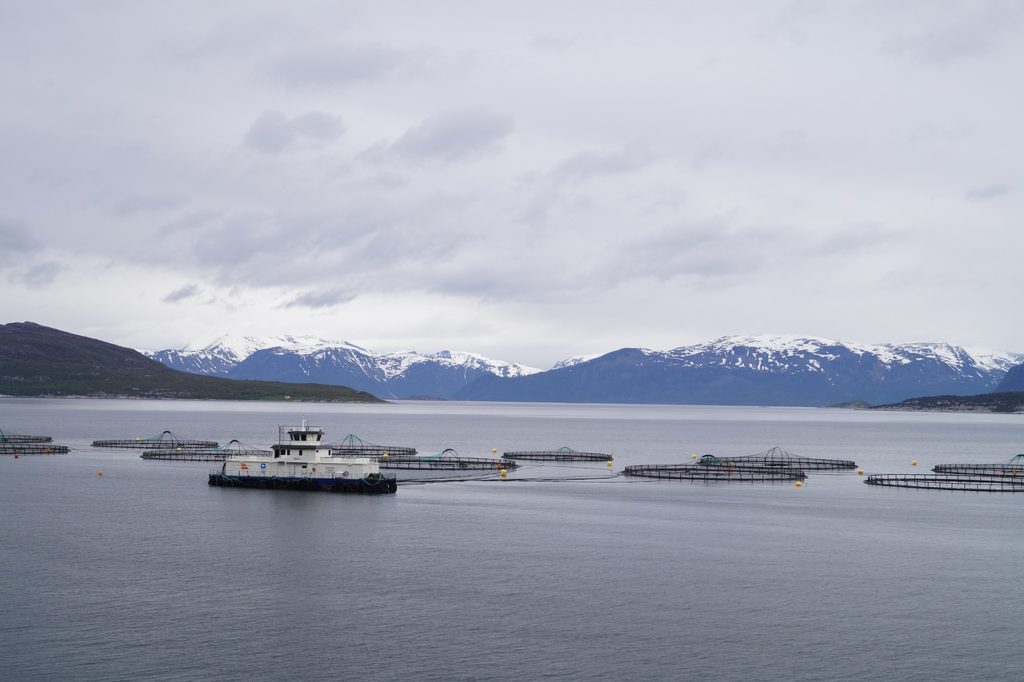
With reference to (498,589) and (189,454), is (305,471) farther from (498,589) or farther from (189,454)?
(498,589)

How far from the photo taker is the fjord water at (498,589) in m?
43.3

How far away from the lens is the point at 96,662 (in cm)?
4159

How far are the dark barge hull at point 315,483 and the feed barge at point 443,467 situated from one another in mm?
21856

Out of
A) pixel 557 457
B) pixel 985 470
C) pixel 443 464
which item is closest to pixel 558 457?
pixel 557 457

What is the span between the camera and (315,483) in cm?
10588

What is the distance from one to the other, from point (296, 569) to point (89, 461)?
286ft

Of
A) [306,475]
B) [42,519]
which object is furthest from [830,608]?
[306,475]

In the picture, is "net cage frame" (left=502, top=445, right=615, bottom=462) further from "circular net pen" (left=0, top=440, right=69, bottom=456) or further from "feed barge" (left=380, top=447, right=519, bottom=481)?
"circular net pen" (left=0, top=440, right=69, bottom=456)

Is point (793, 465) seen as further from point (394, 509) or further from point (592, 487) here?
point (394, 509)

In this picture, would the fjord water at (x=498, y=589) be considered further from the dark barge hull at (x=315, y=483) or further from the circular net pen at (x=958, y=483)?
the circular net pen at (x=958, y=483)

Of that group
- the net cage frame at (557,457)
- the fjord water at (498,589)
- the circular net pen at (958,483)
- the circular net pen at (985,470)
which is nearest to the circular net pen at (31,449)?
the fjord water at (498,589)

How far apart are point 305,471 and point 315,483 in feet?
6.89

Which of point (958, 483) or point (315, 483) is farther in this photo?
point (958, 483)

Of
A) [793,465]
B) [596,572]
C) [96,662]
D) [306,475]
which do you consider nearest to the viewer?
[96,662]
